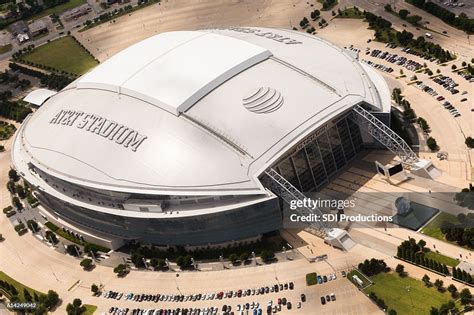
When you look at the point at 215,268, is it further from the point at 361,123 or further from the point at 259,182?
the point at 361,123

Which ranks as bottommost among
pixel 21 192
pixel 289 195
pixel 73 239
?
pixel 73 239

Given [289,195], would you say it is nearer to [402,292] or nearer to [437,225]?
[402,292]

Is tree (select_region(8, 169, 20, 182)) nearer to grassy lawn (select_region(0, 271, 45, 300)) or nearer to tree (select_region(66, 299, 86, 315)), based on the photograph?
grassy lawn (select_region(0, 271, 45, 300))

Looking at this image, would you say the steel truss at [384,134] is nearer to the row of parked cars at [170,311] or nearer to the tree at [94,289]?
the row of parked cars at [170,311]

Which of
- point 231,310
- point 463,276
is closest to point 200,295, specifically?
point 231,310

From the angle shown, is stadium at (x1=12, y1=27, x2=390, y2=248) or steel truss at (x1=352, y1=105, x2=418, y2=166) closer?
stadium at (x1=12, y1=27, x2=390, y2=248)

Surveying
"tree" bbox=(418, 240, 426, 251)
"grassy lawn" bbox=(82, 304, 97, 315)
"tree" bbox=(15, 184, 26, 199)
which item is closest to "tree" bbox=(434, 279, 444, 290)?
"tree" bbox=(418, 240, 426, 251)

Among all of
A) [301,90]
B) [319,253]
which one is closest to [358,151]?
[301,90]
